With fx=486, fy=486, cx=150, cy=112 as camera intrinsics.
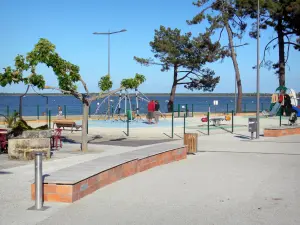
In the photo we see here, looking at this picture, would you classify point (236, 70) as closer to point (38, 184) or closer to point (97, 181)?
point (97, 181)

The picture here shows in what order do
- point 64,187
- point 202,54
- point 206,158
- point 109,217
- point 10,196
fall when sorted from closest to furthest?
point 109,217 → point 64,187 → point 10,196 → point 206,158 → point 202,54

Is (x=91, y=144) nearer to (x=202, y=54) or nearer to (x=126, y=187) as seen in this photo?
(x=126, y=187)

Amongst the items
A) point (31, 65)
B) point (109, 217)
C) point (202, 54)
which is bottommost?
point (109, 217)

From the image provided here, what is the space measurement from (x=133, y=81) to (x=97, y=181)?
8.34 metres

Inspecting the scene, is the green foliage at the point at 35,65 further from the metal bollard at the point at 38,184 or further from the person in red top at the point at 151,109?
the person in red top at the point at 151,109

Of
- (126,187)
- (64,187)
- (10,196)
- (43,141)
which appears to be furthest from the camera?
(43,141)

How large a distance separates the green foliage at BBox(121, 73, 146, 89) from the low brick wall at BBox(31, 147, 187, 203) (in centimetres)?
433

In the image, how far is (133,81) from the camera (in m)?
17.1

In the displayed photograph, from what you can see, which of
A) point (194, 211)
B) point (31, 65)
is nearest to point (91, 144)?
point (31, 65)

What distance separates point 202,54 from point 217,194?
44187 millimetres

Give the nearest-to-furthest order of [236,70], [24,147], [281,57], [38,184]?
[38,184], [24,147], [281,57], [236,70]

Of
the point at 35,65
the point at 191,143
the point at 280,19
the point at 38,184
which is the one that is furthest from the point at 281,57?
the point at 38,184

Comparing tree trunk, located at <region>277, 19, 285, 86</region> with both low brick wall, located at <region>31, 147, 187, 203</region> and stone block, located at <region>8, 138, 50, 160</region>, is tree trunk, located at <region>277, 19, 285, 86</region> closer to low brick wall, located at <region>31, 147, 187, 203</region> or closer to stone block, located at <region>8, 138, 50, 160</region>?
low brick wall, located at <region>31, 147, 187, 203</region>

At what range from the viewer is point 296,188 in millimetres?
9797
